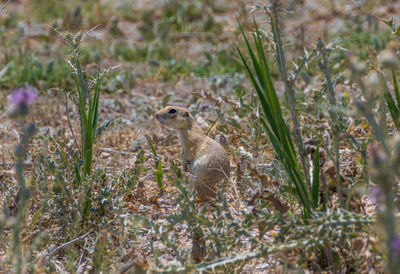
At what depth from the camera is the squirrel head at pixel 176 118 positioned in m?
3.78

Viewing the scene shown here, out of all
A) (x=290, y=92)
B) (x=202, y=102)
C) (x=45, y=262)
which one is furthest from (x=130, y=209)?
(x=202, y=102)

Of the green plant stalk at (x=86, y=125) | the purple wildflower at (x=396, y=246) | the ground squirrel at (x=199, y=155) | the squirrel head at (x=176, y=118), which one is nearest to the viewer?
the purple wildflower at (x=396, y=246)

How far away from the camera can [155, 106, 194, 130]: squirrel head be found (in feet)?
12.4

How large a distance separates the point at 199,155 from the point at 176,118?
1.24 ft

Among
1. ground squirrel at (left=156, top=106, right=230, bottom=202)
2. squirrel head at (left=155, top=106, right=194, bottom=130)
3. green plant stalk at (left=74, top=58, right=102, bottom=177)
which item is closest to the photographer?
green plant stalk at (left=74, top=58, right=102, bottom=177)

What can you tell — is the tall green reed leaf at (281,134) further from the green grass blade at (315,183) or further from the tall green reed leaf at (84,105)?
the tall green reed leaf at (84,105)

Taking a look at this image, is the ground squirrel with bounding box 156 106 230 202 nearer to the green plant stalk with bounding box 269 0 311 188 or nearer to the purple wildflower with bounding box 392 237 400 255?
the green plant stalk with bounding box 269 0 311 188

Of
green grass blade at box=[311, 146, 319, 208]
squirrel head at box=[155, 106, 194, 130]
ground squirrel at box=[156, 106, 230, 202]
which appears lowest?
green grass blade at box=[311, 146, 319, 208]

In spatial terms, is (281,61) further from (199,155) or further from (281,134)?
(199,155)

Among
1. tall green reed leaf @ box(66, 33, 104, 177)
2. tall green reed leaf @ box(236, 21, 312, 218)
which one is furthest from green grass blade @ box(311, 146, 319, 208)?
tall green reed leaf @ box(66, 33, 104, 177)

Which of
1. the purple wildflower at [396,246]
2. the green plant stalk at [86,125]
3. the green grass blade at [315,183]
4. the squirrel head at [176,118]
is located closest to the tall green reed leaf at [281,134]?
the green grass blade at [315,183]

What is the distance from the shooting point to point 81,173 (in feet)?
10.1

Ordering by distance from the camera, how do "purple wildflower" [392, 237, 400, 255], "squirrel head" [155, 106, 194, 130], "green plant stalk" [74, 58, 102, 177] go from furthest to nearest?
"squirrel head" [155, 106, 194, 130], "green plant stalk" [74, 58, 102, 177], "purple wildflower" [392, 237, 400, 255]

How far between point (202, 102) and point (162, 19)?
3.54 m
